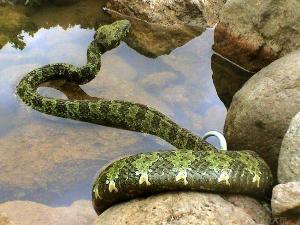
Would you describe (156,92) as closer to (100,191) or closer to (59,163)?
(59,163)

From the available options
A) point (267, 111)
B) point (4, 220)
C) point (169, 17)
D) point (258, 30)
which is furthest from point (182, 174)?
point (169, 17)

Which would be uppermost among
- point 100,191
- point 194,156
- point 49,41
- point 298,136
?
point 298,136

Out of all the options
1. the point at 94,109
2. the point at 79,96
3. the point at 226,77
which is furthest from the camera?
the point at 226,77

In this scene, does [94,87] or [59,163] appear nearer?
[59,163]

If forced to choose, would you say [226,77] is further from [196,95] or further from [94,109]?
[94,109]

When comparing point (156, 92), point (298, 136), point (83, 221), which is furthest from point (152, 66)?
point (298, 136)

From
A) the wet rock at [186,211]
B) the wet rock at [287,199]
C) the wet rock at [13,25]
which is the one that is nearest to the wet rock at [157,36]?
the wet rock at [13,25]

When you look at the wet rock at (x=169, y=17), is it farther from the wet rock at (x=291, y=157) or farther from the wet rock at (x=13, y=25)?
the wet rock at (x=291, y=157)
